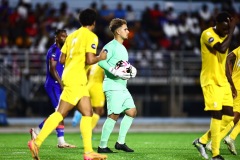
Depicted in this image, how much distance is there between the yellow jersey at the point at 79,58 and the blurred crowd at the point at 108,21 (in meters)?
15.4

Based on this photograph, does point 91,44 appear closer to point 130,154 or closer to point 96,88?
point 130,154

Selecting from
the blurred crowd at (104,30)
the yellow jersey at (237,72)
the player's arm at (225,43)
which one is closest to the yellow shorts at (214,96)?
the player's arm at (225,43)

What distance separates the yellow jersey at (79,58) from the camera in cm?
1105

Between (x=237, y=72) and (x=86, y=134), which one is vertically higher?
(x=237, y=72)

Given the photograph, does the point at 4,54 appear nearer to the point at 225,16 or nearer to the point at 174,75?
the point at 174,75

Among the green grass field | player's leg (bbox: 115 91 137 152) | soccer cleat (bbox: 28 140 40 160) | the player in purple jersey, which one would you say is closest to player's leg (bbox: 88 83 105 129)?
the green grass field

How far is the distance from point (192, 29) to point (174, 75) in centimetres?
343

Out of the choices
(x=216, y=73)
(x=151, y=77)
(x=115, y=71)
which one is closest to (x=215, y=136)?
(x=216, y=73)

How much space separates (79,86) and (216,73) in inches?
90.5

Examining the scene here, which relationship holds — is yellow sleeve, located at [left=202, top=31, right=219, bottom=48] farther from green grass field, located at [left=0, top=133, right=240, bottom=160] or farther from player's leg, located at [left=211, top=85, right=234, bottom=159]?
green grass field, located at [left=0, top=133, right=240, bottom=160]

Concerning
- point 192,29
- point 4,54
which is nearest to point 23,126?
point 4,54

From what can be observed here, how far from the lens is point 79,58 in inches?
439

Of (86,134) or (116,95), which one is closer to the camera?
(86,134)

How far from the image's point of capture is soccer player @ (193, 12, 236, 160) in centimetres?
1127
